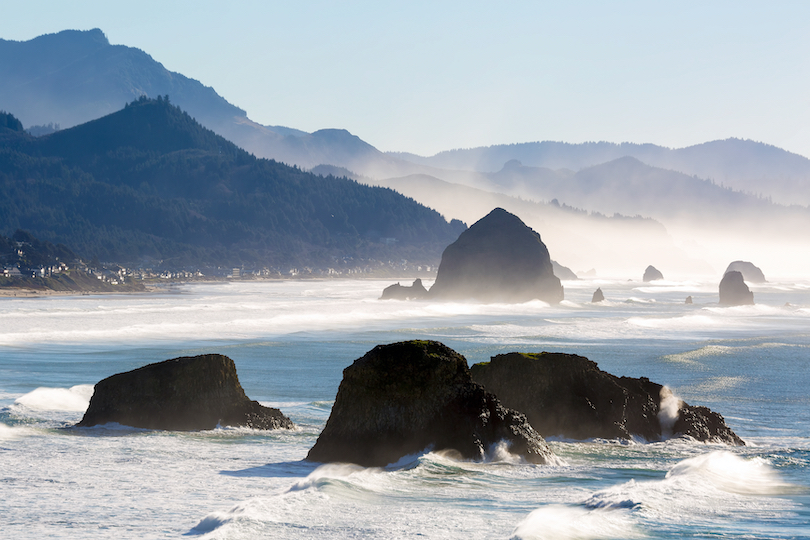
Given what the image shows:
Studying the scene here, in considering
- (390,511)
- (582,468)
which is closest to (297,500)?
(390,511)

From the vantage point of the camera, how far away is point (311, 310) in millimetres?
97375

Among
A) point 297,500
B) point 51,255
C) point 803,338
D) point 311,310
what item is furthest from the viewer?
point 51,255

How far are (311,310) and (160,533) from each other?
281 ft

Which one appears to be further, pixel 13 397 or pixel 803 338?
pixel 803 338

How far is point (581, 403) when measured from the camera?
72.4ft

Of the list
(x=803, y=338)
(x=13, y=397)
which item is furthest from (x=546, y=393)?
(x=803, y=338)

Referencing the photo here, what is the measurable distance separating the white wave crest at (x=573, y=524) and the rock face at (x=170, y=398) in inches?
436

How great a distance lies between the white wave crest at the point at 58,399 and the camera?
25.6 metres

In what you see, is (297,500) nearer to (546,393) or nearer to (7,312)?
(546,393)

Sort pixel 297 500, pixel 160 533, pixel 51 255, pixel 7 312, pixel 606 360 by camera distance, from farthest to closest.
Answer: pixel 51 255, pixel 7 312, pixel 606 360, pixel 297 500, pixel 160 533

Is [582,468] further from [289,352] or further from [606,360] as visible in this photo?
[289,352]

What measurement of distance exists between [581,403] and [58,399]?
16.8m

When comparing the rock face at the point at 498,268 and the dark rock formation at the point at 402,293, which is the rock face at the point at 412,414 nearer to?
the dark rock formation at the point at 402,293

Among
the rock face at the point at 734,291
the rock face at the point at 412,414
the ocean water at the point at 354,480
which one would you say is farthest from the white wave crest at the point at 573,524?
the rock face at the point at 734,291
